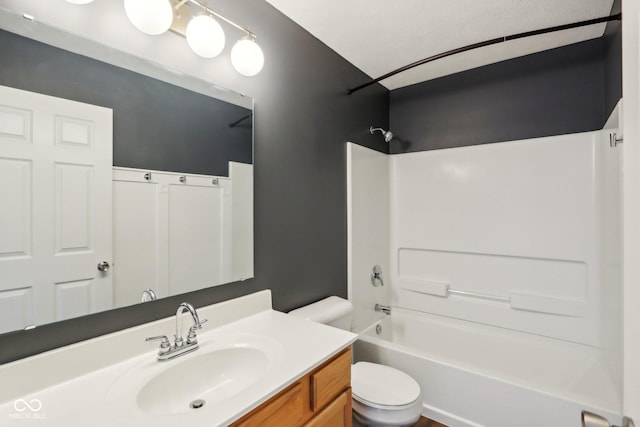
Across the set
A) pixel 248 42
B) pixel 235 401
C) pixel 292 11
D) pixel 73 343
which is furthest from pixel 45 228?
pixel 292 11

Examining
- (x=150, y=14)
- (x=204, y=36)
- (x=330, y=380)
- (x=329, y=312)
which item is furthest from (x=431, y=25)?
(x=330, y=380)

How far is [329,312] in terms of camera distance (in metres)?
1.74

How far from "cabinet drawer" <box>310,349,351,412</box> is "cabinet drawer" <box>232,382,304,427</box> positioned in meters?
0.06

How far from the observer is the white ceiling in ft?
5.29

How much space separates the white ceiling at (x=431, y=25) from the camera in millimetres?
1612

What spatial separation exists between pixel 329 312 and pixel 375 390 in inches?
18.1

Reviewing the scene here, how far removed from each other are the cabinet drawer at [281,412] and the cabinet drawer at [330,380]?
6cm

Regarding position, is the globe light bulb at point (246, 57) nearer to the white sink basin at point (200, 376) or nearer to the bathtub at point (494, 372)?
the white sink basin at point (200, 376)

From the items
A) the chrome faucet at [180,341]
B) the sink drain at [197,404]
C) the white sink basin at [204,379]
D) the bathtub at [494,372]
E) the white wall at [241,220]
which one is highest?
the white wall at [241,220]

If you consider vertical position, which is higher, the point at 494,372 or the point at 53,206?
the point at 53,206

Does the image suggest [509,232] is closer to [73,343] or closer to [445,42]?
[445,42]

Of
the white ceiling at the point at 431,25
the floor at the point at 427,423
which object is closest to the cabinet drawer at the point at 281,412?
the floor at the point at 427,423

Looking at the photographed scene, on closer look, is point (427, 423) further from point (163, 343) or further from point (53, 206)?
point (53, 206)

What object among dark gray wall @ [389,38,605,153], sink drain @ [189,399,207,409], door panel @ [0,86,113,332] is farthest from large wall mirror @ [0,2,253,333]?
dark gray wall @ [389,38,605,153]
